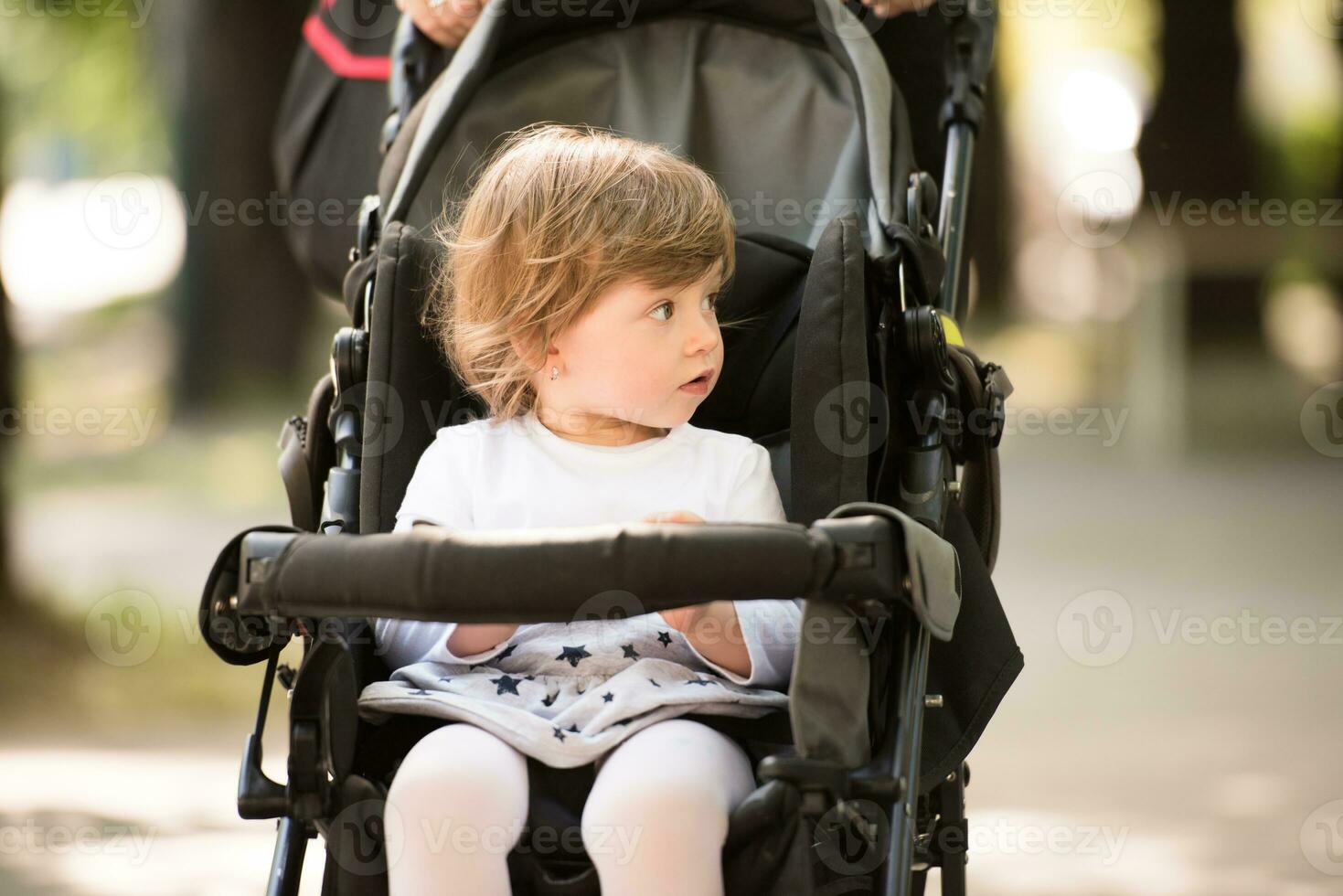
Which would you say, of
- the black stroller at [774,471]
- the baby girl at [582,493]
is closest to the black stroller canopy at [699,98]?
the black stroller at [774,471]

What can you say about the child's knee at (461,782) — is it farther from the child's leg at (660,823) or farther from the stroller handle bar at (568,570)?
the stroller handle bar at (568,570)

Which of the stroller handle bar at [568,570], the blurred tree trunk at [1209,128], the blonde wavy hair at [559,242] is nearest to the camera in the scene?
the stroller handle bar at [568,570]

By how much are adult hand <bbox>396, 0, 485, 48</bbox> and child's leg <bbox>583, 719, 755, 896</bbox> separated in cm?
145

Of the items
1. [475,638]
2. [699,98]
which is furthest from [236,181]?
[475,638]

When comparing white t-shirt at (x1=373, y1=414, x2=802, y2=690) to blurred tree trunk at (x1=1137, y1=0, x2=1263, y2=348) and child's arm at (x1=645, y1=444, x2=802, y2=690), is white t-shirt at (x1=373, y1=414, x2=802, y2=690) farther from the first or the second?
blurred tree trunk at (x1=1137, y1=0, x2=1263, y2=348)

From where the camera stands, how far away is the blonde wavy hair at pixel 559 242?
1.79 m

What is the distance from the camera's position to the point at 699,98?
2334mm

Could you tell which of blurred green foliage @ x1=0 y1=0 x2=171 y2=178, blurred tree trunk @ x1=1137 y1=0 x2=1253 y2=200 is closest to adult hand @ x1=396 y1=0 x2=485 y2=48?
blurred green foliage @ x1=0 y1=0 x2=171 y2=178

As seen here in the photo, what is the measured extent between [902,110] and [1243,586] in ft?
13.0

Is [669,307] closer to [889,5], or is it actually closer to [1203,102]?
[889,5]

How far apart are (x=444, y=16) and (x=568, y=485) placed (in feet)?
3.45

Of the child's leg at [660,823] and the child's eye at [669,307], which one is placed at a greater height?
the child's eye at [669,307]

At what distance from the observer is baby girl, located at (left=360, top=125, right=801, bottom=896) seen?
4.89 ft

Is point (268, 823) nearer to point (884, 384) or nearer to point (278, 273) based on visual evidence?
point (884, 384)
